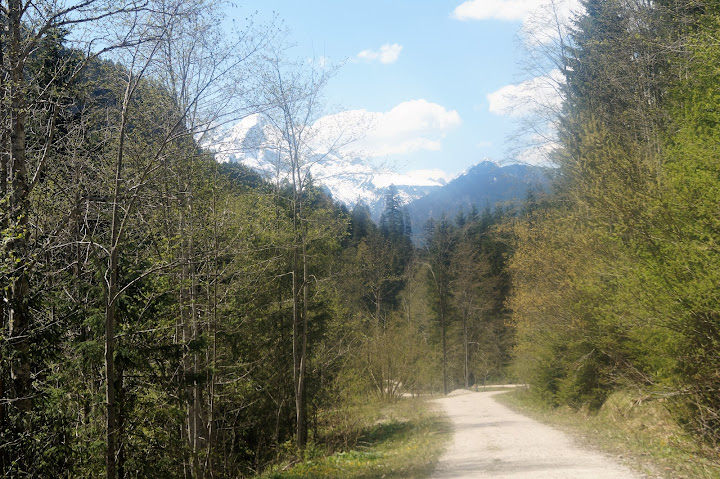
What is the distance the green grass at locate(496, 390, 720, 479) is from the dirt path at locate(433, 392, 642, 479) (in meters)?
0.45

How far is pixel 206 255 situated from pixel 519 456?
6.57 meters

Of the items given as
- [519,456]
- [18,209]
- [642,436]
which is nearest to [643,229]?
[642,436]

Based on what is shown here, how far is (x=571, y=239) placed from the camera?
585 inches

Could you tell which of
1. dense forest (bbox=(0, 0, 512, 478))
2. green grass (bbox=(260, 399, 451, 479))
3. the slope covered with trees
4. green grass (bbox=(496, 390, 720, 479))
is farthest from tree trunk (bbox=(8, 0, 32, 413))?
the slope covered with trees

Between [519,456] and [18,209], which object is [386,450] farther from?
[18,209]

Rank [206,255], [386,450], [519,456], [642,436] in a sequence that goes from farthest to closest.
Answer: [386,450] < [642,436] < [519,456] < [206,255]

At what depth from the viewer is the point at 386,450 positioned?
1291 centimetres

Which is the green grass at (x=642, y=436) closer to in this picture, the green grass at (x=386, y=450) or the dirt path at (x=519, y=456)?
the dirt path at (x=519, y=456)

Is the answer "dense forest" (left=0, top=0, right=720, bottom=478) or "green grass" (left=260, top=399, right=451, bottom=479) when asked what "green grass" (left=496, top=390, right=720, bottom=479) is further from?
"green grass" (left=260, top=399, right=451, bottom=479)

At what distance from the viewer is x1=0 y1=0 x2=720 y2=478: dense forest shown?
575 centimetres

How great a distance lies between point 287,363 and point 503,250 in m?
33.3

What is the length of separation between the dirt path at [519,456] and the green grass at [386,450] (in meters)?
0.43

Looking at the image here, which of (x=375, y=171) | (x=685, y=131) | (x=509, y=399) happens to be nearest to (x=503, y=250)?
(x=509, y=399)

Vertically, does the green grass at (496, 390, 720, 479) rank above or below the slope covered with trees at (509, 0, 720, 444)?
below
